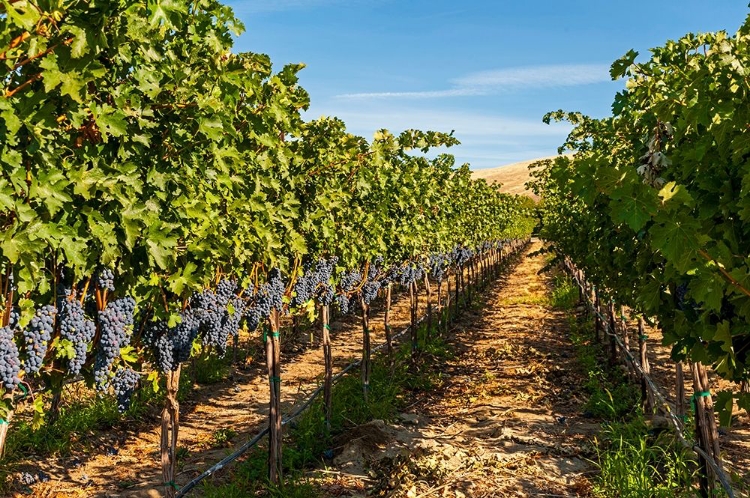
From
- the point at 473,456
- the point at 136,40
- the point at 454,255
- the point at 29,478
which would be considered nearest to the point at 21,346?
the point at 136,40

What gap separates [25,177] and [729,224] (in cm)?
350

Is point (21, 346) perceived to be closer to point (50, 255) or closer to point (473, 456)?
point (50, 255)

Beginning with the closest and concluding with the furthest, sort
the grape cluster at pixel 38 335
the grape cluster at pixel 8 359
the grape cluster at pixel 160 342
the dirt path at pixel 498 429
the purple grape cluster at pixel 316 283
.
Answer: the grape cluster at pixel 8 359
the grape cluster at pixel 38 335
the grape cluster at pixel 160 342
the dirt path at pixel 498 429
the purple grape cluster at pixel 316 283

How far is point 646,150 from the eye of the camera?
4.61 meters

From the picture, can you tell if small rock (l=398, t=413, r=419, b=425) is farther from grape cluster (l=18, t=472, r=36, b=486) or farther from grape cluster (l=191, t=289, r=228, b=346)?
grape cluster (l=18, t=472, r=36, b=486)

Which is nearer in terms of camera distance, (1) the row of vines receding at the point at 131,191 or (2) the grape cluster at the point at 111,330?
(1) the row of vines receding at the point at 131,191

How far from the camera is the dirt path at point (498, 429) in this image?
6770 mm

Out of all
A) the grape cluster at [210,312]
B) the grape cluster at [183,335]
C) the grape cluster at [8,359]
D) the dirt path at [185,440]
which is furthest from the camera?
the dirt path at [185,440]

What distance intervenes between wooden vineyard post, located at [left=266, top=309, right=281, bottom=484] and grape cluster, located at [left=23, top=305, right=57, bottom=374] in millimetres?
3592

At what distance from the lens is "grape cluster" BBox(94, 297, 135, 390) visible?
389 centimetres

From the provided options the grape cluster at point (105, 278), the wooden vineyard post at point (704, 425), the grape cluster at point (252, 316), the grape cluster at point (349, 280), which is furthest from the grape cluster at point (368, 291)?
the grape cluster at point (105, 278)

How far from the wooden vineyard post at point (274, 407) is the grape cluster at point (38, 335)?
141 inches

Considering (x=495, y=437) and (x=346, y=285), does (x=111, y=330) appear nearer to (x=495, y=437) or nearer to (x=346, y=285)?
(x=346, y=285)

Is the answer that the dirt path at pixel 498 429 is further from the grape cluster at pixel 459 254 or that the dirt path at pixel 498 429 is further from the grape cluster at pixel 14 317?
the grape cluster at pixel 14 317
